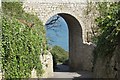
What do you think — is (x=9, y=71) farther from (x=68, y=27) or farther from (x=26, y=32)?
(x=68, y=27)

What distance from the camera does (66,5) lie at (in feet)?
57.9

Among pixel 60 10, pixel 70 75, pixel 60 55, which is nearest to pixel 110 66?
pixel 70 75

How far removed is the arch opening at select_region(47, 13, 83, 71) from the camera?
18.3 m

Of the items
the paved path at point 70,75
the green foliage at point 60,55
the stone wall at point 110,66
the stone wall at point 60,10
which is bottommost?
the paved path at point 70,75

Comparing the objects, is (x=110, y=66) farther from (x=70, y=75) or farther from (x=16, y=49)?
(x=70, y=75)

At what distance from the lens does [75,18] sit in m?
17.8

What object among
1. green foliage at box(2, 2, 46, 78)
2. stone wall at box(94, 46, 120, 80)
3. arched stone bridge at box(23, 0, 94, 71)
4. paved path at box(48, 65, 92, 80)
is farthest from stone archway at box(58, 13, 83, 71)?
green foliage at box(2, 2, 46, 78)

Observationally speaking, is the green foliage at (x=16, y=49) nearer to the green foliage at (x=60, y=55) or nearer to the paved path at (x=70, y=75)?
the paved path at (x=70, y=75)

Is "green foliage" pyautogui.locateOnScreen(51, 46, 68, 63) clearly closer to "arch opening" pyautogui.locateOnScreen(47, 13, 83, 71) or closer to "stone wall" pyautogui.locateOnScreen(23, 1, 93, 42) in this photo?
"arch opening" pyautogui.locateOnScreen(47, 13, 83, 71)

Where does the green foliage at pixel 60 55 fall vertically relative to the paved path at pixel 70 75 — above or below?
above

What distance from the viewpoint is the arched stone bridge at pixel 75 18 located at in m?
17.1

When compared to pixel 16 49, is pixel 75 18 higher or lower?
higher

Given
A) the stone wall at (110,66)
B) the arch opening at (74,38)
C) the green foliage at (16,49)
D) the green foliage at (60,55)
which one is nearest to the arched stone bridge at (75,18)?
the arch opening at (74,38)

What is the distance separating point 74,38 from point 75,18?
1.81m
